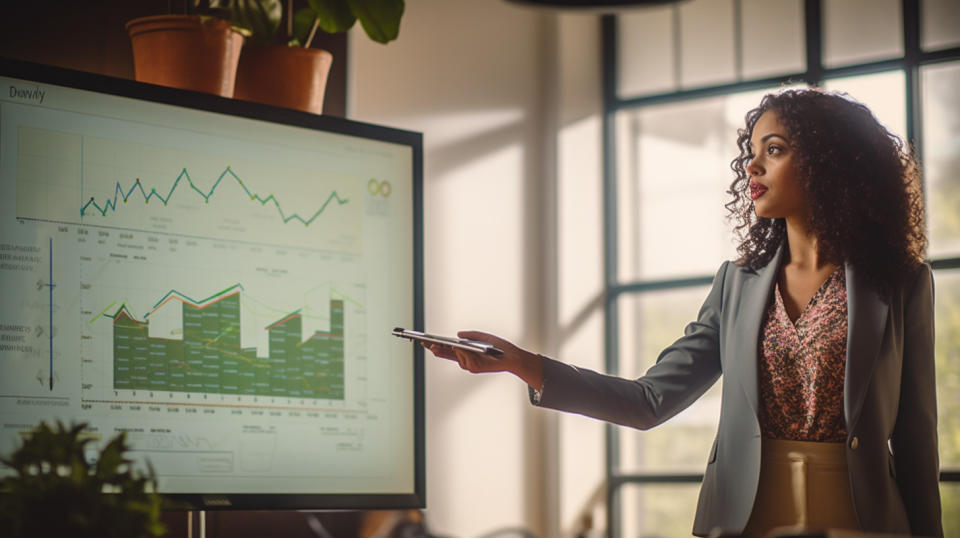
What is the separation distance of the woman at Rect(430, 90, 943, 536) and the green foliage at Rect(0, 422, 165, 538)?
35.4 inches

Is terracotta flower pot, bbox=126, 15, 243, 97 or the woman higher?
terracotta flower pot, bbox=126, 15, 243, 97

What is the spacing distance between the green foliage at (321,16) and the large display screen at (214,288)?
31 cm

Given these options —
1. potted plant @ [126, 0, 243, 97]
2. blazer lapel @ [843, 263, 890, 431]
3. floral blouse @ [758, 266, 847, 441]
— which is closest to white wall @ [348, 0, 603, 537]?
potted plant @ [126, 0, 243, 97]

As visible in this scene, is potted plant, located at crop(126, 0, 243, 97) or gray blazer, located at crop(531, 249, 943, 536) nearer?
gray blazer, located at crop(531, 249, 943, 536)

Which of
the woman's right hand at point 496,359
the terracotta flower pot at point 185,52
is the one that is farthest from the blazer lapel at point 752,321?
the terracotta flower pot at point 185,52

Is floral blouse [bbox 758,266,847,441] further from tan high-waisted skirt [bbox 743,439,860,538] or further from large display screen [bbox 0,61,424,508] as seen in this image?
large display screen [bbox 0,61,424,508]

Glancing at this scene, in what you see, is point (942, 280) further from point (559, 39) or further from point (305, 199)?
point (305, 199)

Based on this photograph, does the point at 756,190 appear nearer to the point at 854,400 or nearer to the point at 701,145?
the point at 854,400

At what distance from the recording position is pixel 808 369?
6.72 ft

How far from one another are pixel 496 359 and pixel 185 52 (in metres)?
1.00

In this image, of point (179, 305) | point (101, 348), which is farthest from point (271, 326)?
point (101, 348)

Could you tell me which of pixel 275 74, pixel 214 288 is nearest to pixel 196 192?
pixel 214 288

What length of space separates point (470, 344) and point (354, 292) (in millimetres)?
581

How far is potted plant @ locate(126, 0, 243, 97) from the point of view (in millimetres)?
2424
